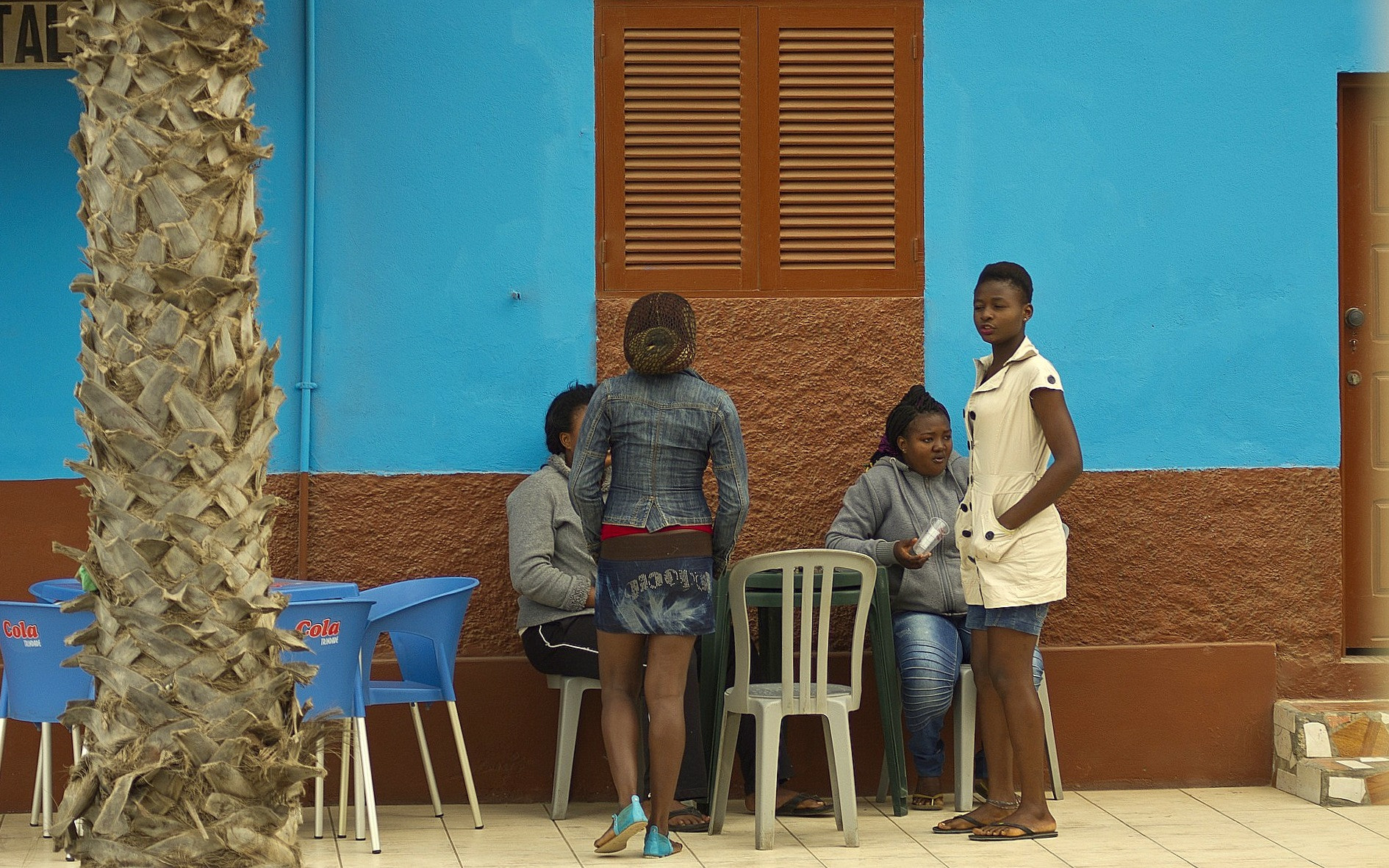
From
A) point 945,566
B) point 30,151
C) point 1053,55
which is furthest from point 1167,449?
point 30,151

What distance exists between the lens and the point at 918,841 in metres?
5.73

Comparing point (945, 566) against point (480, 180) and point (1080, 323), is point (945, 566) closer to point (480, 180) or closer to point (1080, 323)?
point (1080, 323)

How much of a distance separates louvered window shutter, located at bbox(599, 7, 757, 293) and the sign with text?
2086 mm

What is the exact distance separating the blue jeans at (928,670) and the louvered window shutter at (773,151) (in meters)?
1.41

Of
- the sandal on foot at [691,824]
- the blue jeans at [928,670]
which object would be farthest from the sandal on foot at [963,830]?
the sandal on foot at [691,824]

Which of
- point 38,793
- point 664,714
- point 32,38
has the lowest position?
point 38,793

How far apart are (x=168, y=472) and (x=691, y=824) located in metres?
2.47

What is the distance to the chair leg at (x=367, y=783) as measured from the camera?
5512 millimetres

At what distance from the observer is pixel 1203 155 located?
6.84 meters

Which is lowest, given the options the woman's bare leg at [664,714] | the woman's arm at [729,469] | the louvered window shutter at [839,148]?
the woman's bare leg at [664,714]

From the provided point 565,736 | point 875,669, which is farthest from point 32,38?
point 875,669

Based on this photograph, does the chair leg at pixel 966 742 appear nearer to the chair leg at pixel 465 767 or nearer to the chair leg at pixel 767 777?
the chair leg at pixel 767 777

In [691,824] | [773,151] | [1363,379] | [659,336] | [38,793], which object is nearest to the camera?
[659,336]

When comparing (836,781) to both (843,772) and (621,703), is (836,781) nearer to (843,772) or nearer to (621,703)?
(843,772)
